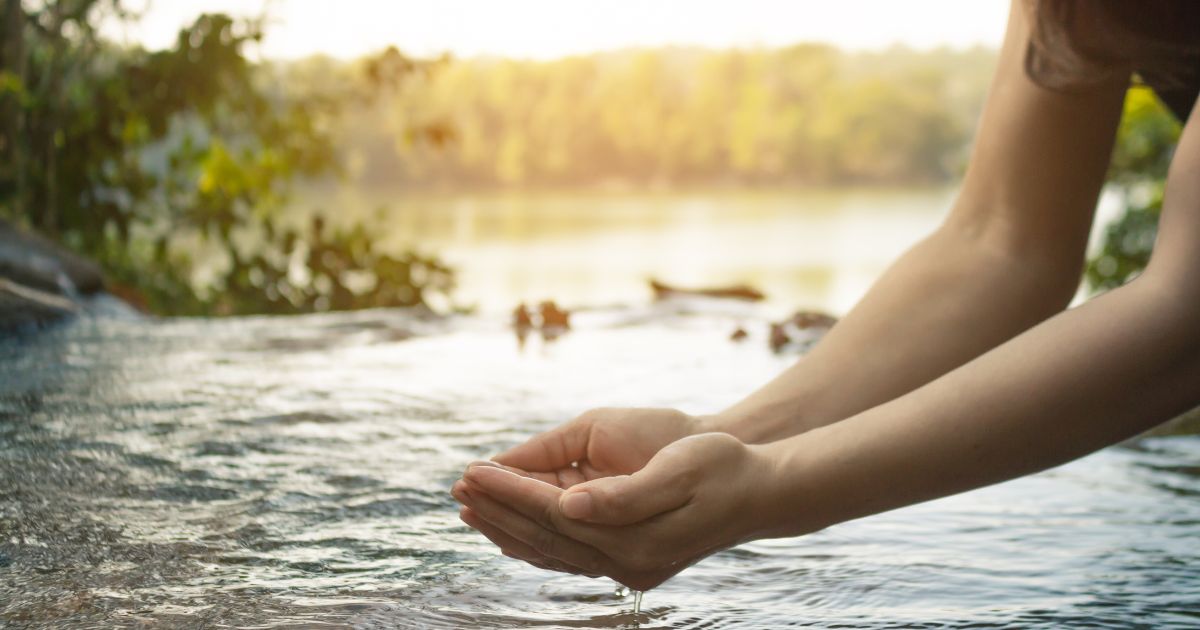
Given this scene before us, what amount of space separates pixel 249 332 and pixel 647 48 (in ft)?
89.5

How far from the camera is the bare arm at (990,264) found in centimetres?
117

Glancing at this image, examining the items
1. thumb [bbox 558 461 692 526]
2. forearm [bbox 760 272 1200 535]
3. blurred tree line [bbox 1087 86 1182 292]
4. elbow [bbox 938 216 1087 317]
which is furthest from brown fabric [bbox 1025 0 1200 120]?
blurred tree line [bbox 1087 86 1182 292]

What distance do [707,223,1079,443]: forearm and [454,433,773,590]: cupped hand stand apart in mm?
254

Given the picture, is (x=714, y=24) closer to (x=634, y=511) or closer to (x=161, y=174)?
(x=161, y=174)

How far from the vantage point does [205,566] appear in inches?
40.9

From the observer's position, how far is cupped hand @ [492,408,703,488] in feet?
3.40

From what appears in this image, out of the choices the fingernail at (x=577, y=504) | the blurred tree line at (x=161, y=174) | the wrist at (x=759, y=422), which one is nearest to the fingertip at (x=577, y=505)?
the fingernail at (x=577, y=504)

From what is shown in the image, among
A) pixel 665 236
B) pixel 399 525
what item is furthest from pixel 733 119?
pixel 399 525

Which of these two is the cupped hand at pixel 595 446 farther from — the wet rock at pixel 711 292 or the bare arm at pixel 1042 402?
the wet rock at pixel 711 292

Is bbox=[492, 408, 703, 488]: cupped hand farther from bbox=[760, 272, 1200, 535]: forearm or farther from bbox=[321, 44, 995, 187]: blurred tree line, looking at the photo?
bbox=[321, 44, 995, 187]: blurred tree line

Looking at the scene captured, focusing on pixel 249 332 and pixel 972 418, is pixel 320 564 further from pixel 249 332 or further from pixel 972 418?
pixel 249 332

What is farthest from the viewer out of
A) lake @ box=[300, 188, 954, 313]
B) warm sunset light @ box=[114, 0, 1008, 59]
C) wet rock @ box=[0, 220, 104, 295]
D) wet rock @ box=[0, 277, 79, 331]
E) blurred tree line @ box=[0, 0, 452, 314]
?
warm sunset light @ box=[114, 0, 1008, 59]

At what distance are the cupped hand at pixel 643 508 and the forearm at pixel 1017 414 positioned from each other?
3 centimetres

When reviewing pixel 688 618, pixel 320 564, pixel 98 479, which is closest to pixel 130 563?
pixel 320 564
